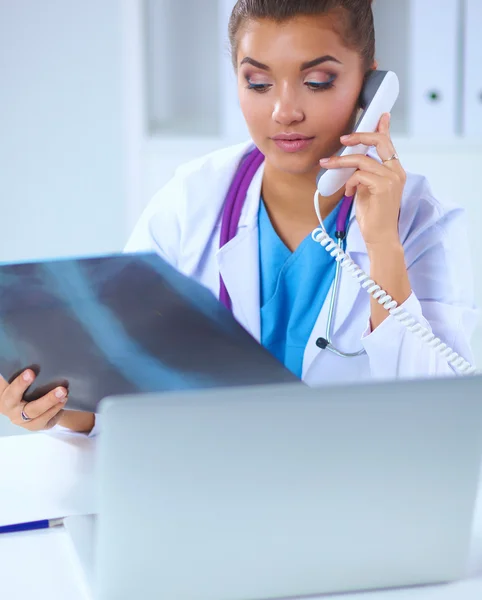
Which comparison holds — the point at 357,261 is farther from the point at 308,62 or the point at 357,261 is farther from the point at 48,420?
the point at 48,420

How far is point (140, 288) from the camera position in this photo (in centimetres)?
89

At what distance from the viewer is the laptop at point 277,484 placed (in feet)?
2.00

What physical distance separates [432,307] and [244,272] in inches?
12.4

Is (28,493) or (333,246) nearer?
(28,493)

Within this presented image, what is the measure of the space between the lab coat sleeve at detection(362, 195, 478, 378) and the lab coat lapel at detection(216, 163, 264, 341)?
0.22 metres

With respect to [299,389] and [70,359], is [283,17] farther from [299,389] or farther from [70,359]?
[299,389]

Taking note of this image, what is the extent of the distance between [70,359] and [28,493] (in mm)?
155

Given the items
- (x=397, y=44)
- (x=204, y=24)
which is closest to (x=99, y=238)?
(x=204, y=24)

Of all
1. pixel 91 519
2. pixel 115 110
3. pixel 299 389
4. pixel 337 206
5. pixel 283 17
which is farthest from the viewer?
pixel 115 110

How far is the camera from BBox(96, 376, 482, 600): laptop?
0.61 metres

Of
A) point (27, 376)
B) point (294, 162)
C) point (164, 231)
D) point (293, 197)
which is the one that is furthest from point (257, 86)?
point (27, 376)

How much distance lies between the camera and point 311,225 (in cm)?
149

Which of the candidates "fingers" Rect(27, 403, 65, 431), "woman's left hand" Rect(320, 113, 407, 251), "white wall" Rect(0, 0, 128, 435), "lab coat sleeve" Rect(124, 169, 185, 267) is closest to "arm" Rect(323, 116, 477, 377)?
"woman's left hand" Rect(320, 113, 407, 251)

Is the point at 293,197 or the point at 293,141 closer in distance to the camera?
the point at 293,141
